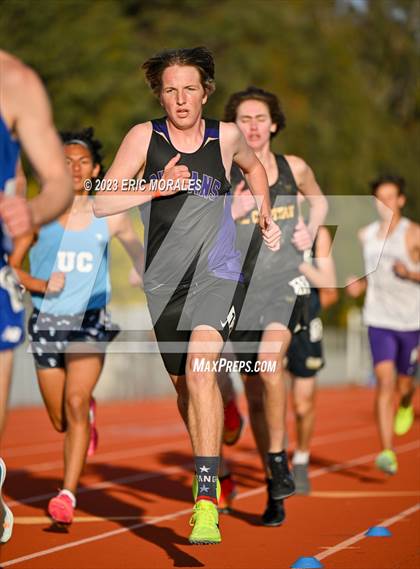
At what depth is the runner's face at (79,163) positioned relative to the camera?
27.3 ft

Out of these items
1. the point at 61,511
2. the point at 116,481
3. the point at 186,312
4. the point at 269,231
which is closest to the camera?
the point at 186,312

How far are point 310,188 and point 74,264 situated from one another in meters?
1.70

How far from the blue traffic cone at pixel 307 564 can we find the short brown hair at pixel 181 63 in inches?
95.7

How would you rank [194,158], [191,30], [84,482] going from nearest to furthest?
[194,158] < [84,482] < [191,30]

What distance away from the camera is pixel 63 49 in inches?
1193

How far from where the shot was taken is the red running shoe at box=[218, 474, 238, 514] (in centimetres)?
853

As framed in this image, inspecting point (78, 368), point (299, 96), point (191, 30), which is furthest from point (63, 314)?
point (299, 96)

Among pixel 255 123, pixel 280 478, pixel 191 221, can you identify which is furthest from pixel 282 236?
pixel 191 221

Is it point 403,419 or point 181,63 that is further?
point 403,419

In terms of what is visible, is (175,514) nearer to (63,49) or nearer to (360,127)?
(63,49)

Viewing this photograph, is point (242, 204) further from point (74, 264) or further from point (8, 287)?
point (8, 287)

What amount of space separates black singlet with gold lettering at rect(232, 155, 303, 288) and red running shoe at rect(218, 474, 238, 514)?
1.36 metres

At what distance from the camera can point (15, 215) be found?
162 inches

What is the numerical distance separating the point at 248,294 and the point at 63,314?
4.02 ft
